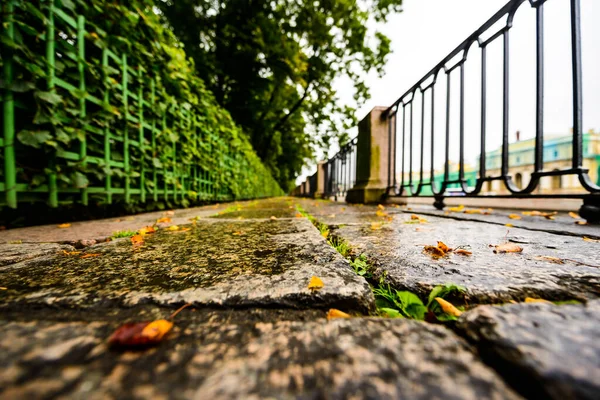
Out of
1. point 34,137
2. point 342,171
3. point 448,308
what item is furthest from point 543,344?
point 342,171

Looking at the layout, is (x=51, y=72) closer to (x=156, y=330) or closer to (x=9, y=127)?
(x=9, y=127)

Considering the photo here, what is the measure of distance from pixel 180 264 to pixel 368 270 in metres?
0.61

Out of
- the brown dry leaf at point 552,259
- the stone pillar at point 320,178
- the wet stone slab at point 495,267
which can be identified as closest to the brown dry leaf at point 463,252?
the wet stone slab at point 495,267

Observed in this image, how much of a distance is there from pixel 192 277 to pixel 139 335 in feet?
0.97

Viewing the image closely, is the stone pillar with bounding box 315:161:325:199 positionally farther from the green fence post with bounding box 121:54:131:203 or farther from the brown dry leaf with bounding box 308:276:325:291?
the brown dry leaf with bounding box 308:276:325:291

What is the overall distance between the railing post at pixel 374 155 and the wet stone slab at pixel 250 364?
4638 millimetres

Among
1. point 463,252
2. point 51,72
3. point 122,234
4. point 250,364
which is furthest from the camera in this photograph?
point 51,72

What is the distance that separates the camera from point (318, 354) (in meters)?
0.39

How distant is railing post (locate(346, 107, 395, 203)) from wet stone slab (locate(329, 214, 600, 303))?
3.71 m

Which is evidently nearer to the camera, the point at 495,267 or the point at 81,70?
the point at 495,267

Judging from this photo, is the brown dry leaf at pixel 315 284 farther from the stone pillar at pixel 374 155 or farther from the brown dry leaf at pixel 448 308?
the stone pillar at pixel 374 155

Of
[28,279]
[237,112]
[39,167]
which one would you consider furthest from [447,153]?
[237,112]

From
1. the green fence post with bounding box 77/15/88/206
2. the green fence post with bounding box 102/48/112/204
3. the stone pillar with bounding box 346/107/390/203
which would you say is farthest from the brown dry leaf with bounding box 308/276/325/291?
the stone pillar with bounding box 346/107/390/203

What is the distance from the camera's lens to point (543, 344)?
378 millimetres
